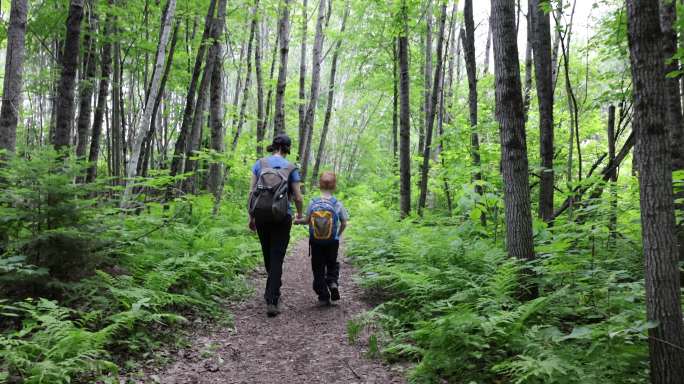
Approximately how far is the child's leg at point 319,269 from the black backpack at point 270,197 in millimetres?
683

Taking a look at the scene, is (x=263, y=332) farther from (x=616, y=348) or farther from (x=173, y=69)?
(x=173, y=69)

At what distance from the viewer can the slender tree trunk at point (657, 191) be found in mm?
2520

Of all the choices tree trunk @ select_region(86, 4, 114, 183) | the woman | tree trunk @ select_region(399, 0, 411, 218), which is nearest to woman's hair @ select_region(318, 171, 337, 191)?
the woman

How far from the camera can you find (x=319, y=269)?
554 cm

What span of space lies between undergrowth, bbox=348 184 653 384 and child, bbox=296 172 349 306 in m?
0.64

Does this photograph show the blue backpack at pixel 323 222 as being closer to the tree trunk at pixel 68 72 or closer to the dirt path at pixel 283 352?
the dirt path at pixel 283 352

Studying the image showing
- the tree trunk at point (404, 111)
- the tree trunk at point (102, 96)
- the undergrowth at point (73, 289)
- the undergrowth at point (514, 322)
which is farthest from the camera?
the tree trunk at point (404, 111)

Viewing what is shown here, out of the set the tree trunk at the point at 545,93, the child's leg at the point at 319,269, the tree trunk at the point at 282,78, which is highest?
the tree trunk at the point at 282,78

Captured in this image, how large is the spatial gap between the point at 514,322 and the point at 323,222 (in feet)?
8.79

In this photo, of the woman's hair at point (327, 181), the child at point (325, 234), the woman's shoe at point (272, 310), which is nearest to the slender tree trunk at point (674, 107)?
the child at point (325, 234)

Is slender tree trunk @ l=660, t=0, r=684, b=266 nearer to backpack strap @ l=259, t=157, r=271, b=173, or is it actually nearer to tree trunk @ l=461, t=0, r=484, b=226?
tree trunk @ l=461, t=0, r=484, b=226

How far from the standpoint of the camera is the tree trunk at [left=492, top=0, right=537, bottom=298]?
4.41 m

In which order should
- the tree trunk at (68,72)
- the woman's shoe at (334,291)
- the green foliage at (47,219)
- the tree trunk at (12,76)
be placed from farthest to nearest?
the tree trunk at (12,76), the tree trunk at (68,72), the woman's shoe at (334,291), the green foliage at (47,219)

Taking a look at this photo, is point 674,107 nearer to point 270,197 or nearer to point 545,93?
point 545,93
